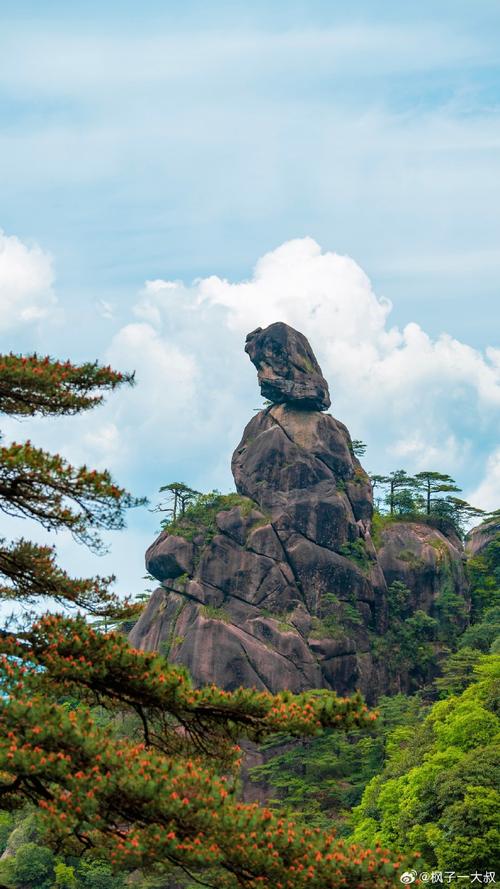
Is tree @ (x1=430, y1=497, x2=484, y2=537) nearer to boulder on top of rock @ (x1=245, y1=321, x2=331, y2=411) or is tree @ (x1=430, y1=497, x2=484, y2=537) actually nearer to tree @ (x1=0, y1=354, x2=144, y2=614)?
boulder on top of rock @ (x1=245, y1=321, x2=331, y2=411)

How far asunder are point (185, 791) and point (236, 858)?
842 millimetres

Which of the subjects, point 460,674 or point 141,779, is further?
point 460,674

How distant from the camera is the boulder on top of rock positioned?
4919 cm

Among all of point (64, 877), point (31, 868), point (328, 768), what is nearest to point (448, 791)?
point (328, 768)

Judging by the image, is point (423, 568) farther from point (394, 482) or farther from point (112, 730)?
point (112, 730)

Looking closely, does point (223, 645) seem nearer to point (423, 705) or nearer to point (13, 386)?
point (423, 705)

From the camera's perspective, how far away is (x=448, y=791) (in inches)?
933

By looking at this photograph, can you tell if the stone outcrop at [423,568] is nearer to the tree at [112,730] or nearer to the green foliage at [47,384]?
the tree at [112,730]

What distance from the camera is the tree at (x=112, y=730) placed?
8547mm

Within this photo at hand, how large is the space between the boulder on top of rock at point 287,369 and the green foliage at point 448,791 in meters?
20.5

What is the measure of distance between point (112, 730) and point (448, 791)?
16685mm

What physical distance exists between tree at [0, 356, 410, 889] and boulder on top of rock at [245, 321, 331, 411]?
3833cm

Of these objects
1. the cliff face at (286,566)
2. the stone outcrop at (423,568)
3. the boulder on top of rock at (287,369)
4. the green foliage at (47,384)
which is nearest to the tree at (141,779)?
the green foliage at (47,384)

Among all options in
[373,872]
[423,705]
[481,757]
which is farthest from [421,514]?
[373,872]
